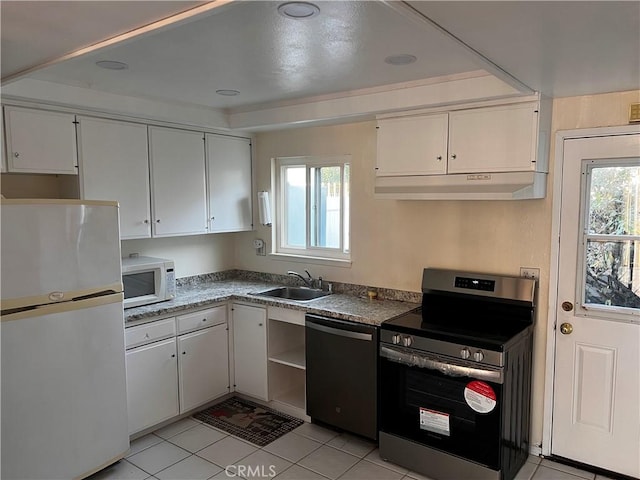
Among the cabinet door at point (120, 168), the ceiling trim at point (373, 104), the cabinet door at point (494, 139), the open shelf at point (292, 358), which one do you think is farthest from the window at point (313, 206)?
the cabinet door at point (120, 168)

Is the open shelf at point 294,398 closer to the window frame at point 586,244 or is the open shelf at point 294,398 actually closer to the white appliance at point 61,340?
the white appliance at point 61,340

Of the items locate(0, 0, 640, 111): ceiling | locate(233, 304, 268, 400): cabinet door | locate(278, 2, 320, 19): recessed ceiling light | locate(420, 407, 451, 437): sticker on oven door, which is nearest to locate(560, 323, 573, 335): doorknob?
locate(420, 407, 451, 437): sticker on oven door

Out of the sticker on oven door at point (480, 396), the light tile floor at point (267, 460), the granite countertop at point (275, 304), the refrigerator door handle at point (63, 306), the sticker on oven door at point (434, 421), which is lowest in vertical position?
the light tile floor at point (267, 460)

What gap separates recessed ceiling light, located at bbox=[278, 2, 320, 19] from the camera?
1752 millimetres

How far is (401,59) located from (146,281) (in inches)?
91.5

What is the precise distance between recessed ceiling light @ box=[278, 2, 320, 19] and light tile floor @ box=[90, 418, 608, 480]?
2507 millimetres

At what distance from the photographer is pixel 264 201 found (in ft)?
14.0

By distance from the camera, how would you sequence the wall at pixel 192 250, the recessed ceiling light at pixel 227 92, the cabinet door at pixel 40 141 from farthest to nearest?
1. the wall at pixel 192 250
2. the recessed ceiling light at pixel 227 92
3. the cabinet door at pixel 40 141

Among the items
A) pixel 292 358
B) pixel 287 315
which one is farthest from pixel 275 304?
pixel 292 358

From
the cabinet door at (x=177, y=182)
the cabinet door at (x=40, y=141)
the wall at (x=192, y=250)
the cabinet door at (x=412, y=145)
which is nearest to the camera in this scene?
the cabinet door at (x=40, y=141)

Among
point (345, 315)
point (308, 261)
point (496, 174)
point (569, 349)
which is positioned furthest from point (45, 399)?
point (569, 349)

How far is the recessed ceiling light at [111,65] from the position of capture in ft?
8.34

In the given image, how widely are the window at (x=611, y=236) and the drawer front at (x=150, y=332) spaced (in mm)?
2755

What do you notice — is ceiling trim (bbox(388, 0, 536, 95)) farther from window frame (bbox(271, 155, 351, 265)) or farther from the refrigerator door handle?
the refrigerator door handle
